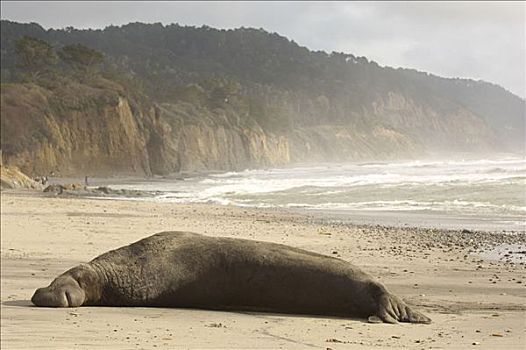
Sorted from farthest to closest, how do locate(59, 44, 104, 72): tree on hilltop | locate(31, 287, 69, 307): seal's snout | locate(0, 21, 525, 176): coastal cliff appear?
locate(59, 44, 104, 72): tree on hilltop
locate(0, 21, 525, 176): coastal cliff
locate(31, 287, 69, 307): seal's snout

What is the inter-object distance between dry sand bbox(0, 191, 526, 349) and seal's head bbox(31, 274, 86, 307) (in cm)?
11

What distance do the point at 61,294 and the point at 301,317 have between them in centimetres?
174

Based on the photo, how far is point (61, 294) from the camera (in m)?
5.24

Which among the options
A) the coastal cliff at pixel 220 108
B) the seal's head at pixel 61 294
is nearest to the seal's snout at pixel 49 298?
the seal's head at pixel 61 294

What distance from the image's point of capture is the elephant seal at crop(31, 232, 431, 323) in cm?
502

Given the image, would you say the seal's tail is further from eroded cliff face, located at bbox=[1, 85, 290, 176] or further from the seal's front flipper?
eroded cliff face, located at bbox=[1, 85, 290, 176]

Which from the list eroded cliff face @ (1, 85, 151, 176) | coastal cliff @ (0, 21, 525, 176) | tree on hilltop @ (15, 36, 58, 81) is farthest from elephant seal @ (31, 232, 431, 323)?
tree on hilltop @ (15, 36, 58, 81)

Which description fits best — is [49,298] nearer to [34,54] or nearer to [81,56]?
Answer: [34,54]

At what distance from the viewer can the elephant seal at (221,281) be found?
5023mm

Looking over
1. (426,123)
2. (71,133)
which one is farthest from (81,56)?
(426,123)

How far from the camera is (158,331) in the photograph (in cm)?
413

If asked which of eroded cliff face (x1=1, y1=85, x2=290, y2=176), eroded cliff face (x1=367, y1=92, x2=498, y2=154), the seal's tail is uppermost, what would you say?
eroded cliff face (x1=367, y1=92, x2=498, y2=154)

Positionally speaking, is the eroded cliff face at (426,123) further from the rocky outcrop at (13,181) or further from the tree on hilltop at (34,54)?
the rocky outcrop at (13,181)

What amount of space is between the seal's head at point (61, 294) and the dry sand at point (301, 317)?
11cm
